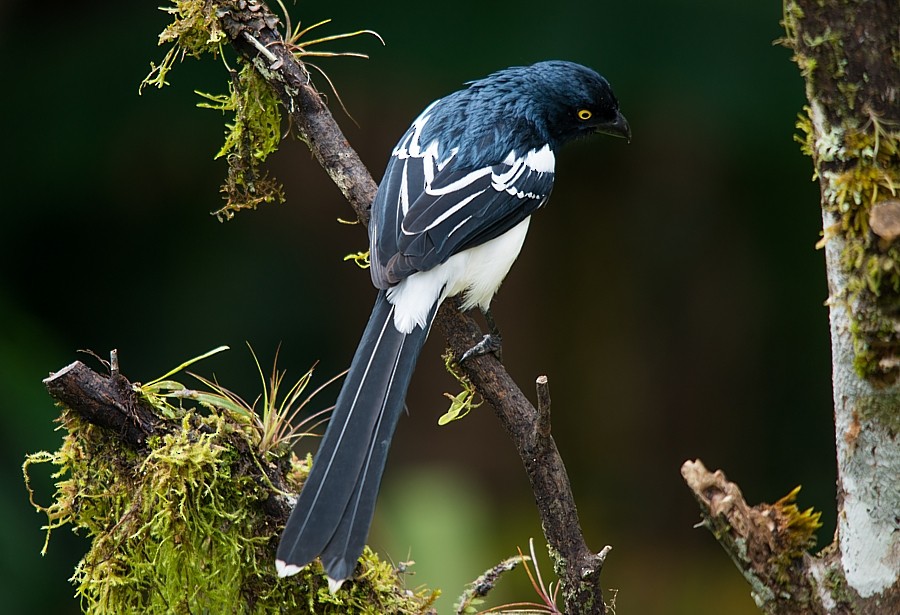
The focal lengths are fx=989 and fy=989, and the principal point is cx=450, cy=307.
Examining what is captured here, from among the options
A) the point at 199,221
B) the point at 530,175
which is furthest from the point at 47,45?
the point at 530,175

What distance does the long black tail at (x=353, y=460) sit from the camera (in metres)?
2.16

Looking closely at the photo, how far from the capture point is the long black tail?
7.09ft

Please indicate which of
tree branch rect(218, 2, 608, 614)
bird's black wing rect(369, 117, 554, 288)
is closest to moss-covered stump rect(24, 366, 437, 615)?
tree branch rect(218, 2, 608, 614)

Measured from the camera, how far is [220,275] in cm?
578

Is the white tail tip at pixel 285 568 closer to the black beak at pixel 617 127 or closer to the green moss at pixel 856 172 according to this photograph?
the green moss at pixel 856 172

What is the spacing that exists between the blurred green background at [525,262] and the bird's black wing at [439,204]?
1.73m

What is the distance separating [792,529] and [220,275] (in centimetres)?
417

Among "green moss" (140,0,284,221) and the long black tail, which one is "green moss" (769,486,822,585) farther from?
"green moss" (140,0,284,221)

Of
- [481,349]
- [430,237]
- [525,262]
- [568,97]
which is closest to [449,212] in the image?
[430,237]

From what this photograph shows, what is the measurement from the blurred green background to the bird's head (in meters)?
1.36

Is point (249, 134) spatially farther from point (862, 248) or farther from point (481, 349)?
point (862, 248)

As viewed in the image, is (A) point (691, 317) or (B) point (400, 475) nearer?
(B) point (400, 475)

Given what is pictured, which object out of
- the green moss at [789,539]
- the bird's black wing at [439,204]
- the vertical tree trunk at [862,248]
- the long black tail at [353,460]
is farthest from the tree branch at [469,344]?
the vertical tree trunk at [862,248]

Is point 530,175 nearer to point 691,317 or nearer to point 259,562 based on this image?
point 259,562
